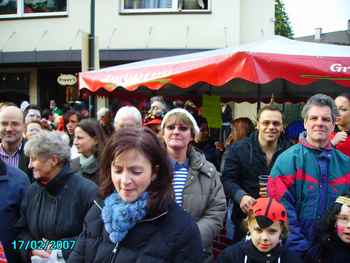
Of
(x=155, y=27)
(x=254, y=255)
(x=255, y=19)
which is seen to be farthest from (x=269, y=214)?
(x=255, y=19)

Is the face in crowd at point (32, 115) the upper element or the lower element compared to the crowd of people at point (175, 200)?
upper

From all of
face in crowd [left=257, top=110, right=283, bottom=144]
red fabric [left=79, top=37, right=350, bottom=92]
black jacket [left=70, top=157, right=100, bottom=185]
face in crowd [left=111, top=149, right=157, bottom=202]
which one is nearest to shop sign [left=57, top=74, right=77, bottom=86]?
red fabric [left=79, top=37, right=350, bottom=92]

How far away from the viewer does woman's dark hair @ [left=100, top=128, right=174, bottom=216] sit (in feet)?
7.35

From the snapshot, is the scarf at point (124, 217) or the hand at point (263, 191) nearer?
the scarf at point (124, 217)

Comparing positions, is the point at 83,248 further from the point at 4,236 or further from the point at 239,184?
the point at 239,184

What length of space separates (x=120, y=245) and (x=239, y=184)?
203 cm

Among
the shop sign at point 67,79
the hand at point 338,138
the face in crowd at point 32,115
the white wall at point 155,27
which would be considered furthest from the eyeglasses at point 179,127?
the shop sign at point 67,79

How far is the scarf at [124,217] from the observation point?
2193 millimetres

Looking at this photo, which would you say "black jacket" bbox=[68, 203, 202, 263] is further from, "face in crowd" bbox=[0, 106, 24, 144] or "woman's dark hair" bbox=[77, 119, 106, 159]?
"face in crowd" bbox=[0, 106, 24, 144]

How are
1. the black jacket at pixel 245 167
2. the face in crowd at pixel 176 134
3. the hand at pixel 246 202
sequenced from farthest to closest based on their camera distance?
the black jacket at pixel 245 167 < the hand at pixel 246 202 < the face in crowd at pixel 176 134

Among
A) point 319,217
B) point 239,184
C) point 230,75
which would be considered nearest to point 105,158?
point 319,217

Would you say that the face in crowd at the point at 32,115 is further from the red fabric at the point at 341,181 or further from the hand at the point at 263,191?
the red fabric at the point at 341,181

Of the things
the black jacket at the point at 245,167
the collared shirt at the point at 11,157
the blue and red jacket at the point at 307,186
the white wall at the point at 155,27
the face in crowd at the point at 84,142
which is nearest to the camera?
the blue and red jacket at the point at 307,186
